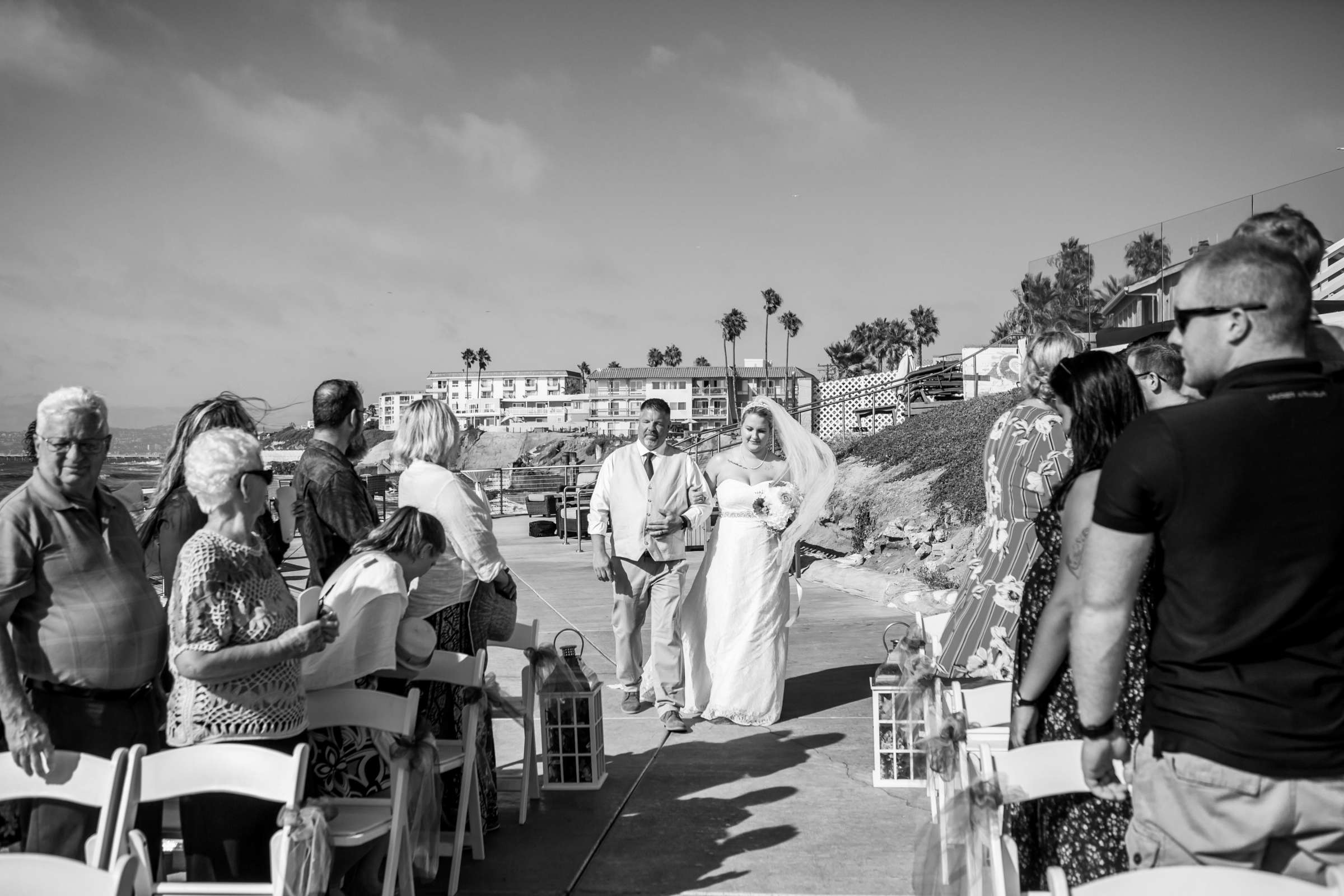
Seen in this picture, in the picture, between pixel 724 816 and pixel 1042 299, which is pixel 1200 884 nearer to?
pixel 724 816

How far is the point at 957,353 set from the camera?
84.4 feet

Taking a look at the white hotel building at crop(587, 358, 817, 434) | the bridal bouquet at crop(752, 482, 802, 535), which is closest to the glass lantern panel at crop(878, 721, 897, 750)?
the bridal bouquet at crop(752, 482, 802, 535)

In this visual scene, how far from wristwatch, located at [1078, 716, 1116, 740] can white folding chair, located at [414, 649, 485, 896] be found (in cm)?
261

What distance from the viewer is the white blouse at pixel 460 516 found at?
184 inches

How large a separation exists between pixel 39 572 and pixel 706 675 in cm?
413

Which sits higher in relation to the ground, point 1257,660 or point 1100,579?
point 1100,579

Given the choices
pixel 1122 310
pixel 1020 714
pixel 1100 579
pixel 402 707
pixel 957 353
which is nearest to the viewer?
pixel 1100 579

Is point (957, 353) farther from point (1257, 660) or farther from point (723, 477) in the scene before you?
point (1257, 660)

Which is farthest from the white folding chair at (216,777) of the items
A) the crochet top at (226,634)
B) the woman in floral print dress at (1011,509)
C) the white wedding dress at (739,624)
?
the white wedding dress at (739,624)

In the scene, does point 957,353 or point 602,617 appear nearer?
point 602,617

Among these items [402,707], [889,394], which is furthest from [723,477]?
[889,394]

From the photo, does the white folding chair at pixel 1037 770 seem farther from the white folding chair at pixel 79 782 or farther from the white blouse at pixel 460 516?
the white blouse at pixel 460 516

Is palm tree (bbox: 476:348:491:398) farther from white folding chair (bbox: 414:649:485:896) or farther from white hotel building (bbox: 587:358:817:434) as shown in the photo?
white folding chair (bbox: 414:649:485:896)

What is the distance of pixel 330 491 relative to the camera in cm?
454
